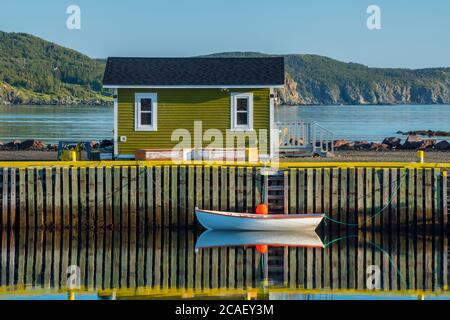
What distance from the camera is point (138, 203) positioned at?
2906cm

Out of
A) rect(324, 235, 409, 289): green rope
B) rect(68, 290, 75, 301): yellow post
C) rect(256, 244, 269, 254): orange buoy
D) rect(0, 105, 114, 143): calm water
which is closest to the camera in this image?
rect(68, 290, 75, 301): yellow post

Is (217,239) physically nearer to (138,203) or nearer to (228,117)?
(138,203)

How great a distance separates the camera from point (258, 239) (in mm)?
28844

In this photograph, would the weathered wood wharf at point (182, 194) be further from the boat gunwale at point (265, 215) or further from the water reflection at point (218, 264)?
the boat gunwale at point (265, 215)

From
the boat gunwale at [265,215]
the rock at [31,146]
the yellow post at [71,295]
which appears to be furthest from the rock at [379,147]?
the yellow post at [71,295]

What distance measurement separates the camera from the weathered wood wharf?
94.9 feet

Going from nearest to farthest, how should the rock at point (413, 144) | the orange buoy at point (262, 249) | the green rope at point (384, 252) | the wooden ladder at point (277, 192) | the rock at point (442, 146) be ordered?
the green rope at point (384, 252)
the orange buoy at point (262, 249)
the wooden ladder at point (277, 192)
the rock at point (442, 146)
the rock at point (413, 144)

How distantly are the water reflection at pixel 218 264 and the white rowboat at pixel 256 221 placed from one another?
299 mm

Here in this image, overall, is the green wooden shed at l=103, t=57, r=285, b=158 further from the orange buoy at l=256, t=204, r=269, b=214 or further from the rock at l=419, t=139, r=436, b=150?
the rock at l=419, t=139, r=436, b=150

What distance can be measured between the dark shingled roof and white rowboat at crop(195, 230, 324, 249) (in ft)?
26.5

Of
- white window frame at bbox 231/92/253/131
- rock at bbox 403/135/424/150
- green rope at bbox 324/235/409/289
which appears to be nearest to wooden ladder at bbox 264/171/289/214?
green rope at bbox 324/235/409/289

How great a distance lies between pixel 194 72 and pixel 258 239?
9756 mm

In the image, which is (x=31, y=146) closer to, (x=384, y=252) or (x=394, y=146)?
(x=394, y=146)

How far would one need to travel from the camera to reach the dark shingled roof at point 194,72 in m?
35.5
